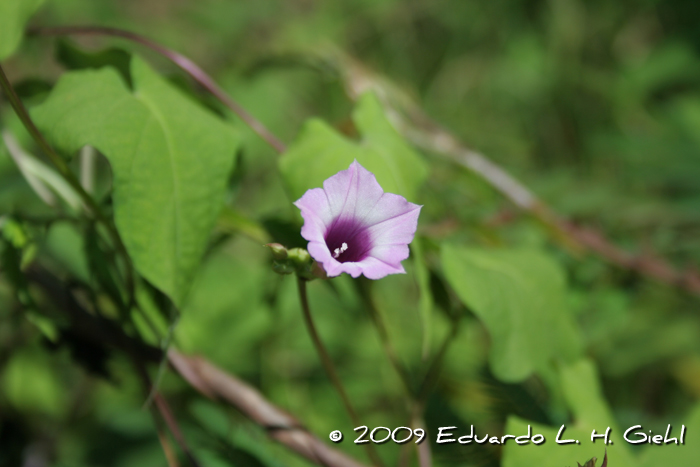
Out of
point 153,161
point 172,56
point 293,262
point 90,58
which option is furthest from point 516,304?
point 90,58

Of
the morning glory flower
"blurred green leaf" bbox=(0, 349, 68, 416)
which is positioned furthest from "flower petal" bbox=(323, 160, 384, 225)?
"blurred green leaf" bbox=(0, 349, 68, 416)

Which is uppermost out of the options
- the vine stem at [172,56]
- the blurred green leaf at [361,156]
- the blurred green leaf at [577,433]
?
the vine stem at [172,56]

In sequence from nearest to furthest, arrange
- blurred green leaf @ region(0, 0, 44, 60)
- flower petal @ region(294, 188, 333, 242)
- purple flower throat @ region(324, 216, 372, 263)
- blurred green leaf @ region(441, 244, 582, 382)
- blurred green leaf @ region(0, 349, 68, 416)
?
1. flower petal @ region(294, 188, 333, 242)
2. purple flower throat @ region(324, 216, 372, 263)
3. blurred green leaf @ region(0, 0, 44, 60)
4. blurred green leaf @ region(441, 244, 582, 382)
5. blurred green leaf @ region(0, 349, 68, 416)

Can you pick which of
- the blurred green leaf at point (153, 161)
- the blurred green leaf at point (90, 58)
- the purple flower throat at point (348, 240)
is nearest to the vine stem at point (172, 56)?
the blurred green leaf at point (90, 58)

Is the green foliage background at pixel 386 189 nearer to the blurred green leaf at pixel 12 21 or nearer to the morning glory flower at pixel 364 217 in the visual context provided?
the blurred green leaf at pixel 12 21

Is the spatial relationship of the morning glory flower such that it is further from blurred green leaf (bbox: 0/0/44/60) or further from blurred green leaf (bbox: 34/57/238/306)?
blurred green leaf (bbox: 0/0/44/60)

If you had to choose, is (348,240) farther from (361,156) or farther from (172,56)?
(172,56)

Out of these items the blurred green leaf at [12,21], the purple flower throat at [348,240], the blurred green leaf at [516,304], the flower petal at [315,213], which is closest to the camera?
the flower petal at [315,213]

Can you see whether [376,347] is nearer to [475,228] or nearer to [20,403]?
[475,228]
